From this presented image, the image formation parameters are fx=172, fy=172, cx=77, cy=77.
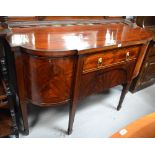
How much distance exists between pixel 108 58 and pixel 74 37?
0.90ft

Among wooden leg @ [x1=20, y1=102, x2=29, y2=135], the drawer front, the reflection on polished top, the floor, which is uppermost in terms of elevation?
the reflection on polished top

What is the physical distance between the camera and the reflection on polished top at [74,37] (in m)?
1.00

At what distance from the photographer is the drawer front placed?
1.11m

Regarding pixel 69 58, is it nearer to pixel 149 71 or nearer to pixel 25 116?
pixel 25 116

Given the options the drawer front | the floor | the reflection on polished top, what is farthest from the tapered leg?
the drawer front

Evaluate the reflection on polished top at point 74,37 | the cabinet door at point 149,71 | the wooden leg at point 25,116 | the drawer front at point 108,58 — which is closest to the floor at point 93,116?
the wooden leg at point 25,116

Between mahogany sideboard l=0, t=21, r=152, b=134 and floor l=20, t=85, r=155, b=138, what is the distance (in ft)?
0.42

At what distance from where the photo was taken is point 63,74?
1.07 meters

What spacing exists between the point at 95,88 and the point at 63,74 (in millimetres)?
362

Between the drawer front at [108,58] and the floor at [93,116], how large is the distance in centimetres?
63

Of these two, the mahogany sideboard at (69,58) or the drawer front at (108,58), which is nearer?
the mahogany sideboard at (69,58)

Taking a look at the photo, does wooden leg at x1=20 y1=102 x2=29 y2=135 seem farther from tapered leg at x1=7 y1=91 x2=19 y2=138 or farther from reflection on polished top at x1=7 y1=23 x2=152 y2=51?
reflection on polished top at x1=7 y1=23 x2=152 y2=51

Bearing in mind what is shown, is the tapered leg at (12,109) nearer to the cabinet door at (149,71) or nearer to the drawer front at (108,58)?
the drawer front at (108,58)
